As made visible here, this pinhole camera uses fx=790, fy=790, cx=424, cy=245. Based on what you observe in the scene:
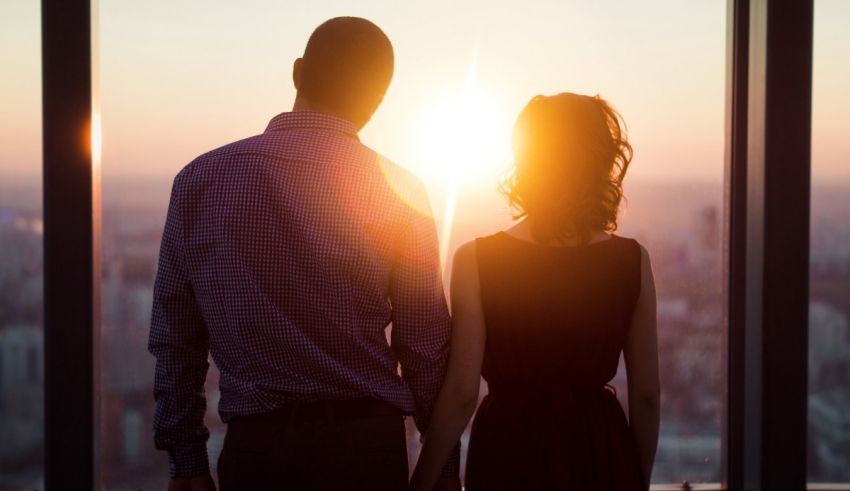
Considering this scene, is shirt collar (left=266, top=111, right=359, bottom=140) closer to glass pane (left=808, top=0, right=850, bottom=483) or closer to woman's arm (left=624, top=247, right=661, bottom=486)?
woman's arm (left=624, top=247, right=661, bottom=486)

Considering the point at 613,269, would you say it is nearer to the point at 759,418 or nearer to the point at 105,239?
the point at 759,418

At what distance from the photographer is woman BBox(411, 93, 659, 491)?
1620 millimetres

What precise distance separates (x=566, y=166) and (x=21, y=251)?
140 cm

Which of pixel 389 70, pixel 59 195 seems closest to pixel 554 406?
pixel 389 70

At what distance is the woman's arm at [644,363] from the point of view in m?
1.66

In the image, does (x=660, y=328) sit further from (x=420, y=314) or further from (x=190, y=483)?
(x=190, y=483)

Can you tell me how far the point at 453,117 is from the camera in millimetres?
2129

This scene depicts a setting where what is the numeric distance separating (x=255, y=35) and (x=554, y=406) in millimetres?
1204

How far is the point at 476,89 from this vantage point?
2109mm

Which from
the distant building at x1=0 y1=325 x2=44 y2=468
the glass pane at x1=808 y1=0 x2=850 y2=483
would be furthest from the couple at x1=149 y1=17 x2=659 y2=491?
the glass pane at x1=808 y1=0 x2=850 y2=483

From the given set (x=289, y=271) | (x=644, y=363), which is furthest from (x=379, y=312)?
(x=644, y=363)

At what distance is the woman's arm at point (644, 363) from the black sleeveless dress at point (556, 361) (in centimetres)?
2

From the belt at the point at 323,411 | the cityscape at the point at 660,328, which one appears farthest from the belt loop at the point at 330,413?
the cityscape at the point at 660,328

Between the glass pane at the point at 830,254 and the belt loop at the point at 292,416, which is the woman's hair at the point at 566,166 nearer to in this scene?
the belt loop at the point at 292,416
